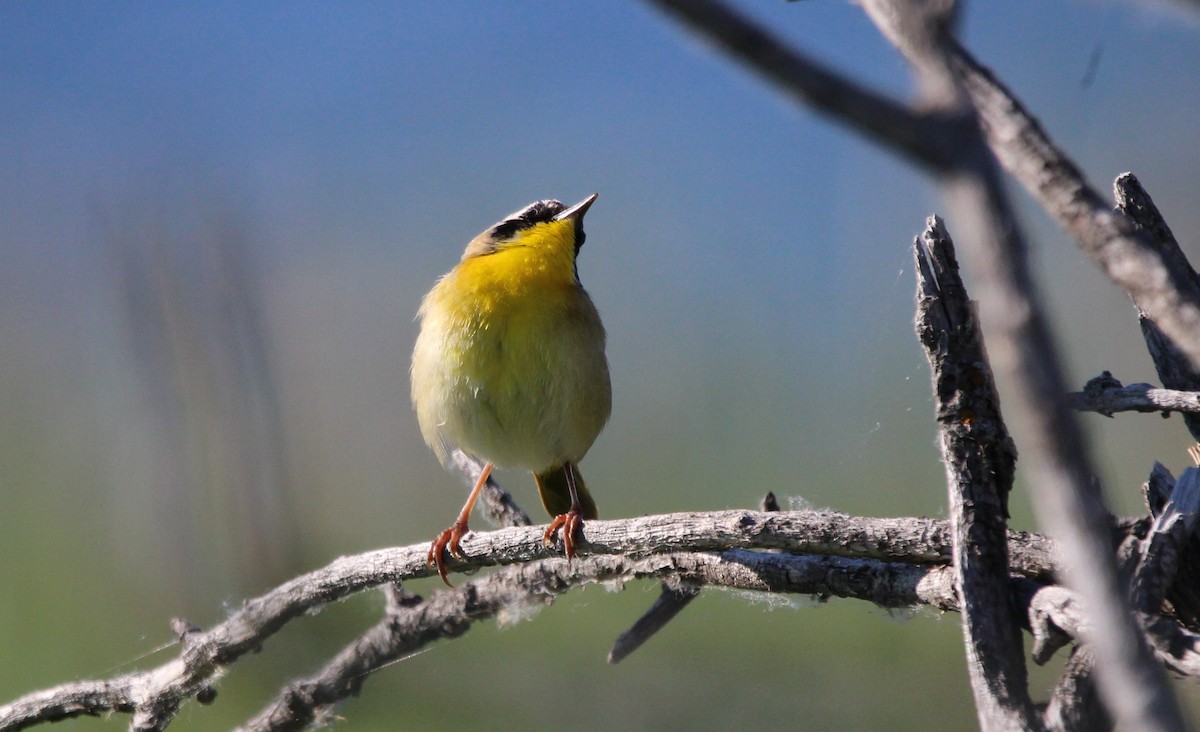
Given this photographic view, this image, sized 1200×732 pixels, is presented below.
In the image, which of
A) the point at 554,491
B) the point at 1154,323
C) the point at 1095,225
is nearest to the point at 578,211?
the point at 554,491

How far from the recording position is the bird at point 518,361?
3049 mm

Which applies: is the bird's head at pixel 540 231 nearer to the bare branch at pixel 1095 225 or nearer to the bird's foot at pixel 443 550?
the bird's foot at pixel 443 550

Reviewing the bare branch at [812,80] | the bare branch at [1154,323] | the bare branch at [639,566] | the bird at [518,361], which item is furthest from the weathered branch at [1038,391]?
the bird at [518,361]

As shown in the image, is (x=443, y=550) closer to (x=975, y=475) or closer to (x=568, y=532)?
(x=568, y=532)

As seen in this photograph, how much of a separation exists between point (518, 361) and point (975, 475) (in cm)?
190

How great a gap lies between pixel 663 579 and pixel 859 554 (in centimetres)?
58

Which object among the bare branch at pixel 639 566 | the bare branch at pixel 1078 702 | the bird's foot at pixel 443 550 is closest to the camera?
the bare branch at pixel 1078 702

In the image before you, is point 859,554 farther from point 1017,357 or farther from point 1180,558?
point 1017,357

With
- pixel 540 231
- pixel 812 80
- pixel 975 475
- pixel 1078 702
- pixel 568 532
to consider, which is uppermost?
pixel 540 231

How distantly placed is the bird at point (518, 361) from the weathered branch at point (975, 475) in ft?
5.64

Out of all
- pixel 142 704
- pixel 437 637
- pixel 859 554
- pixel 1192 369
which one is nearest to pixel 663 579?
pixel 859 554

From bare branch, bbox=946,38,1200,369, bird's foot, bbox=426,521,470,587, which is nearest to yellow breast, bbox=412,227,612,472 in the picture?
bird's foot, bbox=426,521,470,587

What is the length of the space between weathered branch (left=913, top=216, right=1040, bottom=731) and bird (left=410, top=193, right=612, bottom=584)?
1720 mm

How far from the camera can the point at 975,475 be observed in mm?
1293
